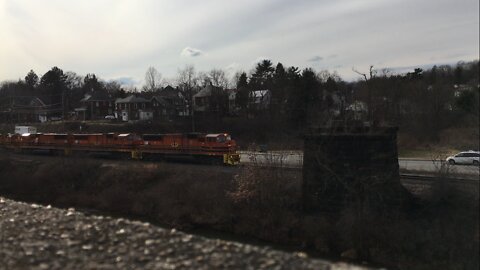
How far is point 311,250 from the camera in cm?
2391

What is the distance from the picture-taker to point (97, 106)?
14938cm

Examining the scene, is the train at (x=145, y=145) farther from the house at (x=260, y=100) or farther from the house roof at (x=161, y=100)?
the house roof at (x=161, y=100)

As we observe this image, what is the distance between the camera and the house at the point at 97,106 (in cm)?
14762

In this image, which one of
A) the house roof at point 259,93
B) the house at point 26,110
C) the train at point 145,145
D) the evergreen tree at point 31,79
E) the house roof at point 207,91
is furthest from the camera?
the evergreen tree at point 31,79

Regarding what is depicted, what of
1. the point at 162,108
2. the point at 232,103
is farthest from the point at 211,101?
the point at 162,108

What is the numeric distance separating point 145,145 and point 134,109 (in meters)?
89.0

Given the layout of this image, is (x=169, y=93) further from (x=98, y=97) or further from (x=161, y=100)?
(x=98, y=97)

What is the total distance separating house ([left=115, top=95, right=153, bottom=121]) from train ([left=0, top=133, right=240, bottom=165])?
6960cm

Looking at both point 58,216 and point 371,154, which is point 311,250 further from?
point 58,216

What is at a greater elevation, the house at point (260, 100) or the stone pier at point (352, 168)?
the house at point (260, 100)

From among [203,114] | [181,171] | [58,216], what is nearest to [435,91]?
[203,114]

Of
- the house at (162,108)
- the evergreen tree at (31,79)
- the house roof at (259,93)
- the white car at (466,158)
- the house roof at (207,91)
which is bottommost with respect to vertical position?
the white car at (466,158)

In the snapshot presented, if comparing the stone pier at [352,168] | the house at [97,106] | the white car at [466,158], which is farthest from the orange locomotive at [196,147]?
the house at [97,106]

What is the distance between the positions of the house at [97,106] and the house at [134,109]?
40.0 feet
